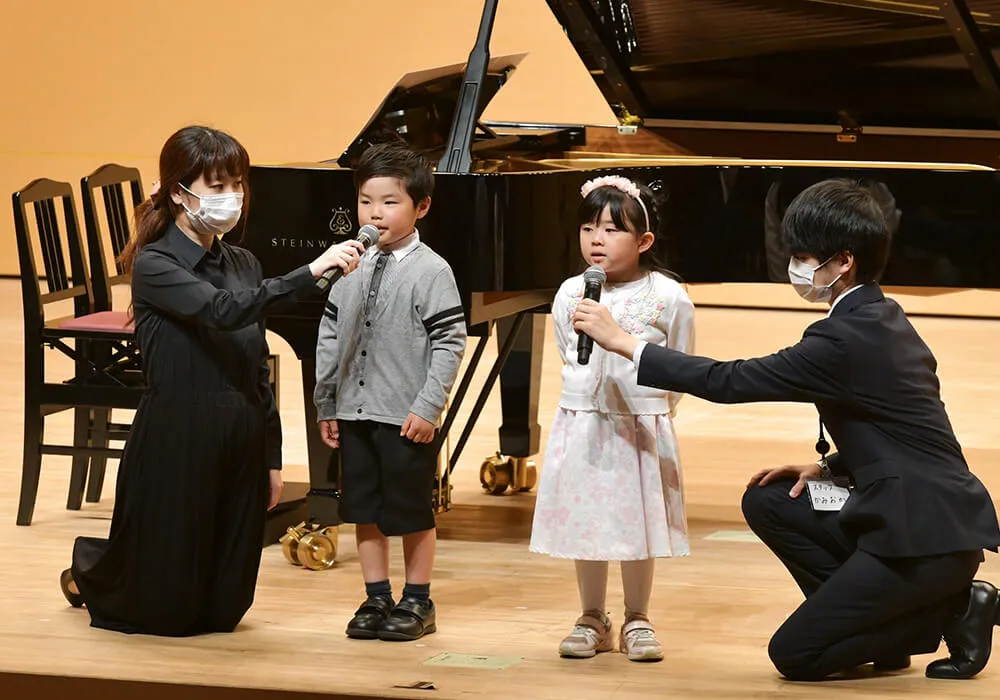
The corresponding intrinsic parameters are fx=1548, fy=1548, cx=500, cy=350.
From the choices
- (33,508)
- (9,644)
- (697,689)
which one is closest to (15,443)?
(33,508)

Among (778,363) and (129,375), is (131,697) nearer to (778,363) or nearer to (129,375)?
(778,363)

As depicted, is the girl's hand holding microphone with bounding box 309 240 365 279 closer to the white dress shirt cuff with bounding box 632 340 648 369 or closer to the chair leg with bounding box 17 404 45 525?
the white dress shirt cuff with bounding box 632 340 648 369

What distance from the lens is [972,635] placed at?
298 cm

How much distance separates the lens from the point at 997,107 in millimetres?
4801

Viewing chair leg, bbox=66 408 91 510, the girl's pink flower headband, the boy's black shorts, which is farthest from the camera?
chair leg, bbox=66 408 91 510

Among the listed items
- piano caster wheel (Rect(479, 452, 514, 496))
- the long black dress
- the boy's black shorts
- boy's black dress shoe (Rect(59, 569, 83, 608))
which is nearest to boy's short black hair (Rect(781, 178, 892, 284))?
the boy's black shorts

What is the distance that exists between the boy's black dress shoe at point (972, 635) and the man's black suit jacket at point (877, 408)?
0.41 feet

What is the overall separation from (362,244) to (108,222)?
2.17 m

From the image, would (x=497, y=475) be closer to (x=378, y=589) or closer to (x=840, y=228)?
(x=378, y=589)

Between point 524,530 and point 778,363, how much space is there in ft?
5.40

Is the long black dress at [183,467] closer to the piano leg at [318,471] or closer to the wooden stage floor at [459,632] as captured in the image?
the wooden stage floor at [459,632]

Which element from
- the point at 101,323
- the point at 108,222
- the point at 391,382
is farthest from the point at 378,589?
the point at 108,222

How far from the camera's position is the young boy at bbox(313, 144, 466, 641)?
10.8ft

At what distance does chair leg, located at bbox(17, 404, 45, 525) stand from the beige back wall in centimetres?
519
